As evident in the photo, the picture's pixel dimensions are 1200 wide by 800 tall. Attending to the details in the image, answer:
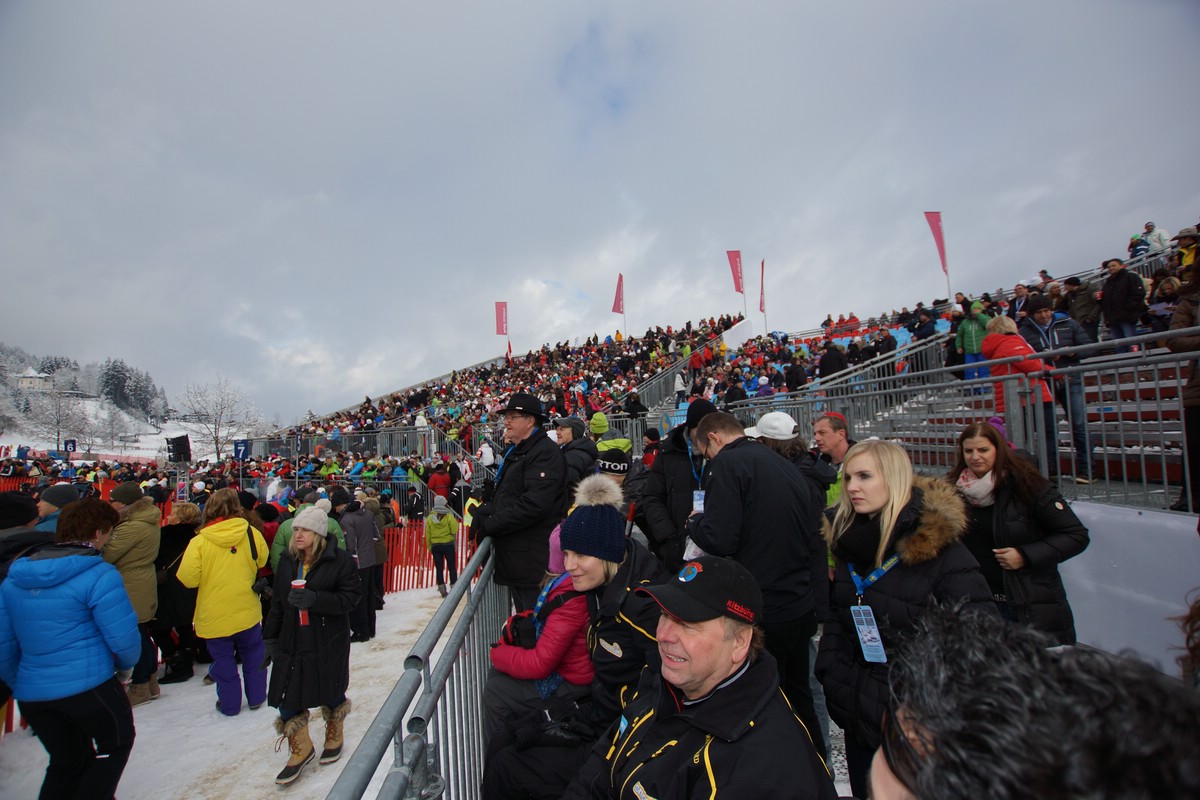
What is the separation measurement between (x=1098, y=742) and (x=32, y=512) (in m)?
6.15

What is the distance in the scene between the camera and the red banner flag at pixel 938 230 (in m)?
24.9

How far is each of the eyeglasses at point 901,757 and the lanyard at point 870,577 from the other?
172cm

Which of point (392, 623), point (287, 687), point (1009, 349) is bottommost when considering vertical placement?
point (392, 623)

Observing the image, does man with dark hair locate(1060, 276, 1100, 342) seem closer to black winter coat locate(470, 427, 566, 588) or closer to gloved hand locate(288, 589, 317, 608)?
black winter coat locate(470, 427, 566, 588)

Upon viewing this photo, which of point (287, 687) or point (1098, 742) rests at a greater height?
point (1098, 742)

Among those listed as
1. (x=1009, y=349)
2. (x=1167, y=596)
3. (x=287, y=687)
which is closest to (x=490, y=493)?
(x=287, y=687)

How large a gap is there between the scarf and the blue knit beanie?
2.04 meters

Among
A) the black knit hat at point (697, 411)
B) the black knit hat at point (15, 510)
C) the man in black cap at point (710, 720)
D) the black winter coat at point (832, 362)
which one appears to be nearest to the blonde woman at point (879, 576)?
the man in black cap at point (710, 720)

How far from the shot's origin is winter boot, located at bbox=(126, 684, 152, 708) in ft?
19.4

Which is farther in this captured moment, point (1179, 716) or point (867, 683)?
point (867, 683)

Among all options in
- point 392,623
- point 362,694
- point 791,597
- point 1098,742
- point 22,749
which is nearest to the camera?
point 1098,742

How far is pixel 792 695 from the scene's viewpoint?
11.3ft

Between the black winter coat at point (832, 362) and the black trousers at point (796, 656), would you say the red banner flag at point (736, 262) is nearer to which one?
the black winter coat at point (832, 362)

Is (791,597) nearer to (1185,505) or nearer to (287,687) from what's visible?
(1185,505)
